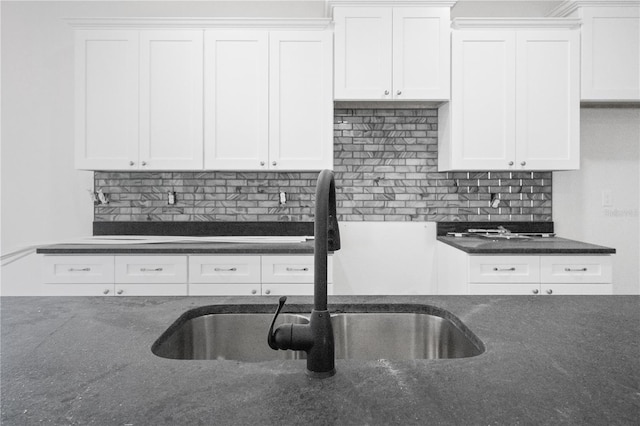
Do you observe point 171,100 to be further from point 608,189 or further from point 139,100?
point 608,189

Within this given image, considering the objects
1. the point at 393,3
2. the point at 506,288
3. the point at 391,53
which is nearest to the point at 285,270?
the point at 506,288

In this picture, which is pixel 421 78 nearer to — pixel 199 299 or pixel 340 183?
pixel 340 183

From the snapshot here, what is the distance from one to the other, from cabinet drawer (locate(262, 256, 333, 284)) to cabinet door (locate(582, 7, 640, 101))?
223cm

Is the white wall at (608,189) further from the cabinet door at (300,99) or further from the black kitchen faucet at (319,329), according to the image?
the black kitchen faucet at (319,329)

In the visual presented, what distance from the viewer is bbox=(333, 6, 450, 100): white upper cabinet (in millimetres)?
3043

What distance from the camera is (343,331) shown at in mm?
1334

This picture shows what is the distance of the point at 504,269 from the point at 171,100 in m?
2.43

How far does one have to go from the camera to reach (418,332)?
52.1 inches

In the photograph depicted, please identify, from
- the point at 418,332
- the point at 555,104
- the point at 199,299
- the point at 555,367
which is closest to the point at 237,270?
the point at 199,299

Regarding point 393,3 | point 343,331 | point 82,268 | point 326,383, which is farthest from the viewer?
point 393,3

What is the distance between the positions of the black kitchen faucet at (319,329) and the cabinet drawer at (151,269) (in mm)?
2167

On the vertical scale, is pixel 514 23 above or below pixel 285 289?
above

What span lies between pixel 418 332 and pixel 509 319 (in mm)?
264

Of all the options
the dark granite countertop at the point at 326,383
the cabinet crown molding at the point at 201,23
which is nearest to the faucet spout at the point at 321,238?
the dark granite countertop at the point at 326,383
